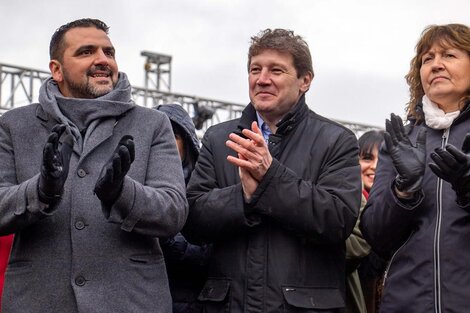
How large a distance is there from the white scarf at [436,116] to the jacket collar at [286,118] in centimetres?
66

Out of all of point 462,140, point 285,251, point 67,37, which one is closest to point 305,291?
point 285,251

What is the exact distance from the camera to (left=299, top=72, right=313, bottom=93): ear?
5238mm

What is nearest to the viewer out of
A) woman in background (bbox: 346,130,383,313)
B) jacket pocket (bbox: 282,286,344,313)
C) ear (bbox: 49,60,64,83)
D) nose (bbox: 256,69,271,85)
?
jacket pocket (bbox: 282,286,344,313)

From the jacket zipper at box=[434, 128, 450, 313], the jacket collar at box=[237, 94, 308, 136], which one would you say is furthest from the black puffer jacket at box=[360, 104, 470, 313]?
the jacket collar at box=[237, 94, 308, 136]

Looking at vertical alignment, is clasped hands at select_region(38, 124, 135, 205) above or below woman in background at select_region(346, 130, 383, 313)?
above

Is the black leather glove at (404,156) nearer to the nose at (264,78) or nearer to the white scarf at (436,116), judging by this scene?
the white scarf at (436,116)

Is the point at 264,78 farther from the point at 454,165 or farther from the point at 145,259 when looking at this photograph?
the point at 454,165

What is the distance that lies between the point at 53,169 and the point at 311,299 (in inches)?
55.3

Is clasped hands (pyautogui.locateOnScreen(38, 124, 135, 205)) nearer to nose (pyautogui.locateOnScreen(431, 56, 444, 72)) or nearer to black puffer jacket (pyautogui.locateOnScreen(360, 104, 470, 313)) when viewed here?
black puffer jacket (pyautogui.locateOnScreen(360, 104, 470, 313))

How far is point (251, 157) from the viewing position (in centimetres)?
470

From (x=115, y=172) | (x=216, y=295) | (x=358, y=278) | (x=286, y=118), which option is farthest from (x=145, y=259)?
(x=358, y=278)

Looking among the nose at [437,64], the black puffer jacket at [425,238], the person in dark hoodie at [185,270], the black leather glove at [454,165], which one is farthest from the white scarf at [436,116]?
the person in dark hoodie at [185,270]

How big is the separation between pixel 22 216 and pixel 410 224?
1.77 m

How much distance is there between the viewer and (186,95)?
21172mm
